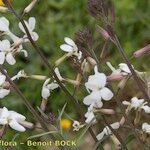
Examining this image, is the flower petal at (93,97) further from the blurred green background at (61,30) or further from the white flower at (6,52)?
the blurred green background at (61,30)

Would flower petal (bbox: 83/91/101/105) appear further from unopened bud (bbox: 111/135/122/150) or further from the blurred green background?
the blurred green background

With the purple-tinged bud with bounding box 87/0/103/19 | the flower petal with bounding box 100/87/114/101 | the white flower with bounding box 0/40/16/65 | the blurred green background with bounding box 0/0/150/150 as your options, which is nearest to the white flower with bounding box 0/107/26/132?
the white flower with bounding box 0/40/16/65

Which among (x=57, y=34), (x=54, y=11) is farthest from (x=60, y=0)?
(x=57, y=34)

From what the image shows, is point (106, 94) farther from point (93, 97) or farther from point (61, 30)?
point (61, 30)

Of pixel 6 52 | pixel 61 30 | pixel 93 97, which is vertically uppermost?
pixel 6 52

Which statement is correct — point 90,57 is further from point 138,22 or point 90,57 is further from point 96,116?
point 138,22

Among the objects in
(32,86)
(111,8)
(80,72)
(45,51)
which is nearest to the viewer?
(111,8)

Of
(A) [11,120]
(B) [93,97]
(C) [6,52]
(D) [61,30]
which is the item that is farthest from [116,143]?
(D) [61,30]

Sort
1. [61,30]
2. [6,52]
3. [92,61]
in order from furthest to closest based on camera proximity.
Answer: [61,30]
[6,52]
[92,61]
